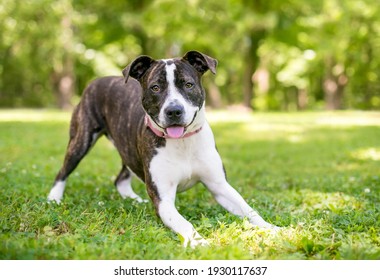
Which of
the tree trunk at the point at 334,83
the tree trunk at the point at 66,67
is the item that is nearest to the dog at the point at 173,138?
the tree trunk at the point at 66,67

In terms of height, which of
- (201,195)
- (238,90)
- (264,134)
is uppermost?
(201,195)

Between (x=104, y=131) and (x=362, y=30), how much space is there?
98.7 ft

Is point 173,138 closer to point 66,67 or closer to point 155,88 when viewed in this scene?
point 155,88

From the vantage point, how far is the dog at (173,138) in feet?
14.6

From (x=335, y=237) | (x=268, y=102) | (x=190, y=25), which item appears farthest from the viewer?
(x=268, y=102)

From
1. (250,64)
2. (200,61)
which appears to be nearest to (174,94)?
(200,61)

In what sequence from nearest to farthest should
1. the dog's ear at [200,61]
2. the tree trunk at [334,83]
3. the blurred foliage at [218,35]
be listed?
the dog's ear at [200,61]
the blurred foliage at [218,35]
the tree trunk at [334,83]

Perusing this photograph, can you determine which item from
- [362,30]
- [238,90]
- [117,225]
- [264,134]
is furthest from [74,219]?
[238,90]

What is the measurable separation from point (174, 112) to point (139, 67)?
91cm

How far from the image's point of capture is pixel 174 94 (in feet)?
14.6

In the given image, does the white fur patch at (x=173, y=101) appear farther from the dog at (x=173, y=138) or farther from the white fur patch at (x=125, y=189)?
the white fur patch at (x=125, y=189)

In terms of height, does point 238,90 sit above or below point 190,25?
below

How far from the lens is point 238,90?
4678 cm
